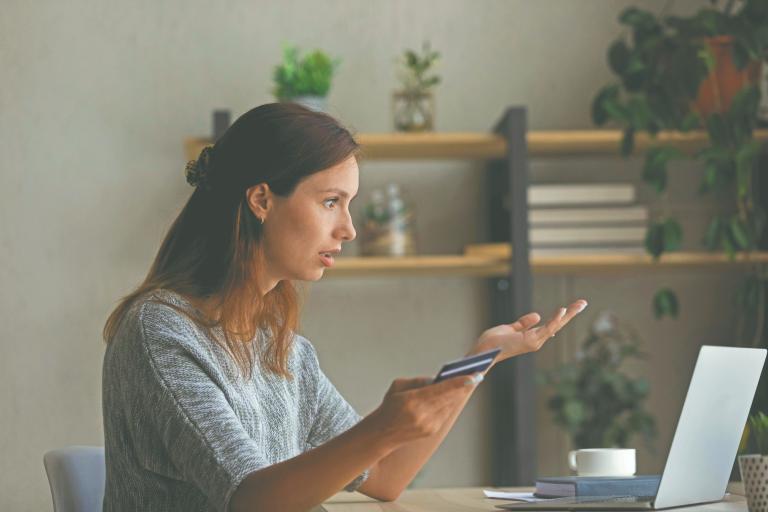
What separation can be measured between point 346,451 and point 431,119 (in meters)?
2.08

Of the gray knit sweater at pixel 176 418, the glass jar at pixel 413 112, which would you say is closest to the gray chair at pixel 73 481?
the gray knit sweater at pixel 176 418

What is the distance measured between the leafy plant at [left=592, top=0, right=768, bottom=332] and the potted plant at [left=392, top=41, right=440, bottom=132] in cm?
49

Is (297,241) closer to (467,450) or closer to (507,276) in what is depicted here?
(507,276)

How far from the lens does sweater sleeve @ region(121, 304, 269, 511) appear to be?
1.30 meters

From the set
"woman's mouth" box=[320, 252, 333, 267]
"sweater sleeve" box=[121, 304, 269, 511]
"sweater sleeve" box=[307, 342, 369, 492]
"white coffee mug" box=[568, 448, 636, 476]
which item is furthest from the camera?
"sweater sleeve" box=[307, 342, 369, 492]

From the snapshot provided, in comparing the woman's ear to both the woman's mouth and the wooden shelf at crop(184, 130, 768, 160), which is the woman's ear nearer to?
the woman's mouth

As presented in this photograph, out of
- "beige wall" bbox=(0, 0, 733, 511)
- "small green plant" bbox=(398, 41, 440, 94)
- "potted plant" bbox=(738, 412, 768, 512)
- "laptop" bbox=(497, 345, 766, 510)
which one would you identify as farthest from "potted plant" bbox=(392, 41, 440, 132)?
"potted plant" bbox=(738, 412, 768, 512)

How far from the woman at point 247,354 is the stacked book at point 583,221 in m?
1.46

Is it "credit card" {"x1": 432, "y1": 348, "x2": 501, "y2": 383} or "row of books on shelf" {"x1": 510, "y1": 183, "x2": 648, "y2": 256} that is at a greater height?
"credit card" {"x1": 432, "y1": 348, "x2": 501, "y2": 383}

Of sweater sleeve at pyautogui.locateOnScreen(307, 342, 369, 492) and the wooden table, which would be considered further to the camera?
sweater sleeve at pyautogui.locateOnScreen(307, 342, 369, 492)

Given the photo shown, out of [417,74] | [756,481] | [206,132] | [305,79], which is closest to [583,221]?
[417,74]

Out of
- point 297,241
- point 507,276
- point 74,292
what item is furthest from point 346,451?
point 74,292

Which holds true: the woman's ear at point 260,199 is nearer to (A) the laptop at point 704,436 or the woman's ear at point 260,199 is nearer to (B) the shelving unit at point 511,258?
(A) the laptop at point 704,436

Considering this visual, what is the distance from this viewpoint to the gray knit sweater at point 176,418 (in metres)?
1.31
